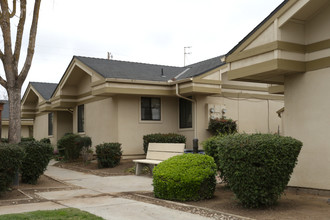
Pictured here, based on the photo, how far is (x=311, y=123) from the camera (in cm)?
864

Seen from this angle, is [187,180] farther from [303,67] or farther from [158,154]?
[158,154]

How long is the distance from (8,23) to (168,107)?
8.71 metres

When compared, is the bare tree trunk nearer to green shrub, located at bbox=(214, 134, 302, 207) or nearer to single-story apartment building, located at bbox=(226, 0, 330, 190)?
single-story apartment building, located at bbox=(226, 0, 330, 190)

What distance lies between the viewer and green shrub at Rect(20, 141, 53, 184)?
10852mm

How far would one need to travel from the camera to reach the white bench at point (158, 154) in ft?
41.1

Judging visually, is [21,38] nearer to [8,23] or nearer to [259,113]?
[8,23]

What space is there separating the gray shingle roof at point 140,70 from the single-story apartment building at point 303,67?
24.1 ft

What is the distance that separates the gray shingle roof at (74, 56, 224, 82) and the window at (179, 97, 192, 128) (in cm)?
123

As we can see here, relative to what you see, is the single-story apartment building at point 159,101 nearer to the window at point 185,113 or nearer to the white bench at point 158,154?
the window at point 185,113

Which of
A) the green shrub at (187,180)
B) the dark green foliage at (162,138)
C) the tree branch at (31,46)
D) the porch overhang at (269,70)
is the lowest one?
the green shrub at (187,180)

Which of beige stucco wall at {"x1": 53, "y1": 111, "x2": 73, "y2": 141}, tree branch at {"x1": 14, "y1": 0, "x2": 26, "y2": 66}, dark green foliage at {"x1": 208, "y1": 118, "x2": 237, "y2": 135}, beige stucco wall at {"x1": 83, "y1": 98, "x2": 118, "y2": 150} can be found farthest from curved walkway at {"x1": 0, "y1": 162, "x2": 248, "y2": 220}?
beige stucco wall at {"x1": 53, "y1": 111, "x2": 73, "y2": 141}

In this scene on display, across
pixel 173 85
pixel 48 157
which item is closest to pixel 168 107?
pixel 173 85

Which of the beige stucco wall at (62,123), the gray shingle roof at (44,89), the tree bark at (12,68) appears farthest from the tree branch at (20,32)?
the gray shingle roof at (44,89)

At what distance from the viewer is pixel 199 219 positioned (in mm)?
6578
